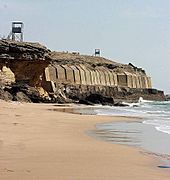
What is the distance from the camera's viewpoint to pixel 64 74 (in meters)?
81.6

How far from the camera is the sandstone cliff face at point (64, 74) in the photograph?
52.9 m

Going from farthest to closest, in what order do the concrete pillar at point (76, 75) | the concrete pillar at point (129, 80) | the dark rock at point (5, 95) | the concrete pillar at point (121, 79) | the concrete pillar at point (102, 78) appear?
the concrete pillar at point (129, 80), the concrete pillar at point (121, 79), the concrete pillar at point (102, 78), the concrete pillar at point (76, 75), the dark rock at point (5, 95)

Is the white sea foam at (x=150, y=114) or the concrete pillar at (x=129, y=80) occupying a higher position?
the concrete pillar at (x=129, y=80)

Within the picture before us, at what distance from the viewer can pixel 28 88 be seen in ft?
166

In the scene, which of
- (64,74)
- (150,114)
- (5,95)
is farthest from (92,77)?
(150,114)

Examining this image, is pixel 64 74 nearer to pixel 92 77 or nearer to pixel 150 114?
pixel 92 77

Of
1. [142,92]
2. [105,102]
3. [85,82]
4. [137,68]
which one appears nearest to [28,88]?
[105,102]

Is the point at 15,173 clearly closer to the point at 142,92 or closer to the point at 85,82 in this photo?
the point at 85,82

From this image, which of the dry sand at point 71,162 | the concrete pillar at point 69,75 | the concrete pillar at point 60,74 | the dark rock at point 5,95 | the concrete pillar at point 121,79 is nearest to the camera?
the dry sand at point 71,162

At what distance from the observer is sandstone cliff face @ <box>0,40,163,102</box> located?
52875 mm

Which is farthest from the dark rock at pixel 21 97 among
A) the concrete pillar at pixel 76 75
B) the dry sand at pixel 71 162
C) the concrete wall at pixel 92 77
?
the concrete pillar at pixel 76 75

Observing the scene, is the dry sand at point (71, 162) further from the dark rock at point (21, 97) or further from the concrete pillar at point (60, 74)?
the concrete pillar at point (60, 74)

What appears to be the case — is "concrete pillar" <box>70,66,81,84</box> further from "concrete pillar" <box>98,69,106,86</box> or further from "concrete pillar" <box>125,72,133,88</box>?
"concrete pillar" <box>125,72,133,88</box>

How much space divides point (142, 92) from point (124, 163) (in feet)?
289
